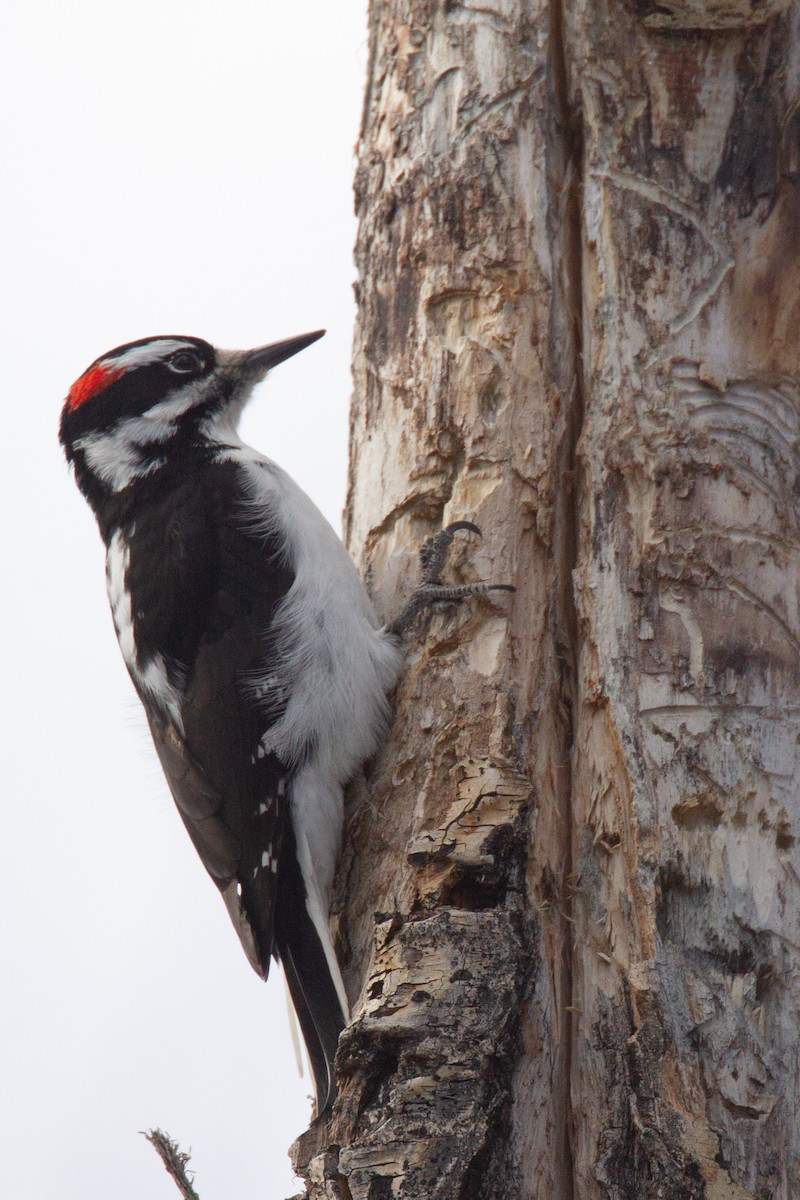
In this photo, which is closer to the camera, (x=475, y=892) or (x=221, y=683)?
(x=475, y=892)

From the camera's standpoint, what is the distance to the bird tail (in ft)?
7.68

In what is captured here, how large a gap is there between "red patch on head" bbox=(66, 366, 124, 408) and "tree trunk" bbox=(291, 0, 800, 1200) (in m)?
0.90

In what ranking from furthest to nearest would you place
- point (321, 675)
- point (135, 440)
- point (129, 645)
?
point (135, 440) < point (129, 645) < point (321, 675)

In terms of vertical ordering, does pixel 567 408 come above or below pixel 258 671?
above

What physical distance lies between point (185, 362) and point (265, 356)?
230 millimetres

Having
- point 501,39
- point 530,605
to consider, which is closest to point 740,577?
point 530,605

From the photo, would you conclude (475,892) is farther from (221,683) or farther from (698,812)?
(221,683)

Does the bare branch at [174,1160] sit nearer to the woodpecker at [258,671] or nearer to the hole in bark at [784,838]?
the woodpecker at [258,671]

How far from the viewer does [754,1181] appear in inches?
70.5

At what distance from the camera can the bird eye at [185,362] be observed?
341 centimetres

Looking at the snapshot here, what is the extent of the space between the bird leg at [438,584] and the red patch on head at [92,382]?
129cm

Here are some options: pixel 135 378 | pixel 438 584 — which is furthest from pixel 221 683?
pixel 135 378

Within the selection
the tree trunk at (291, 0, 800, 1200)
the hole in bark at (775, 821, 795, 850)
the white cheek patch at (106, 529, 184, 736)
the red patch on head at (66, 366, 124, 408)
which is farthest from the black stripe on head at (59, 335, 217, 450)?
the hole in bark at (775, 821, 795, 850)

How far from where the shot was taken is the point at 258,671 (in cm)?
279
